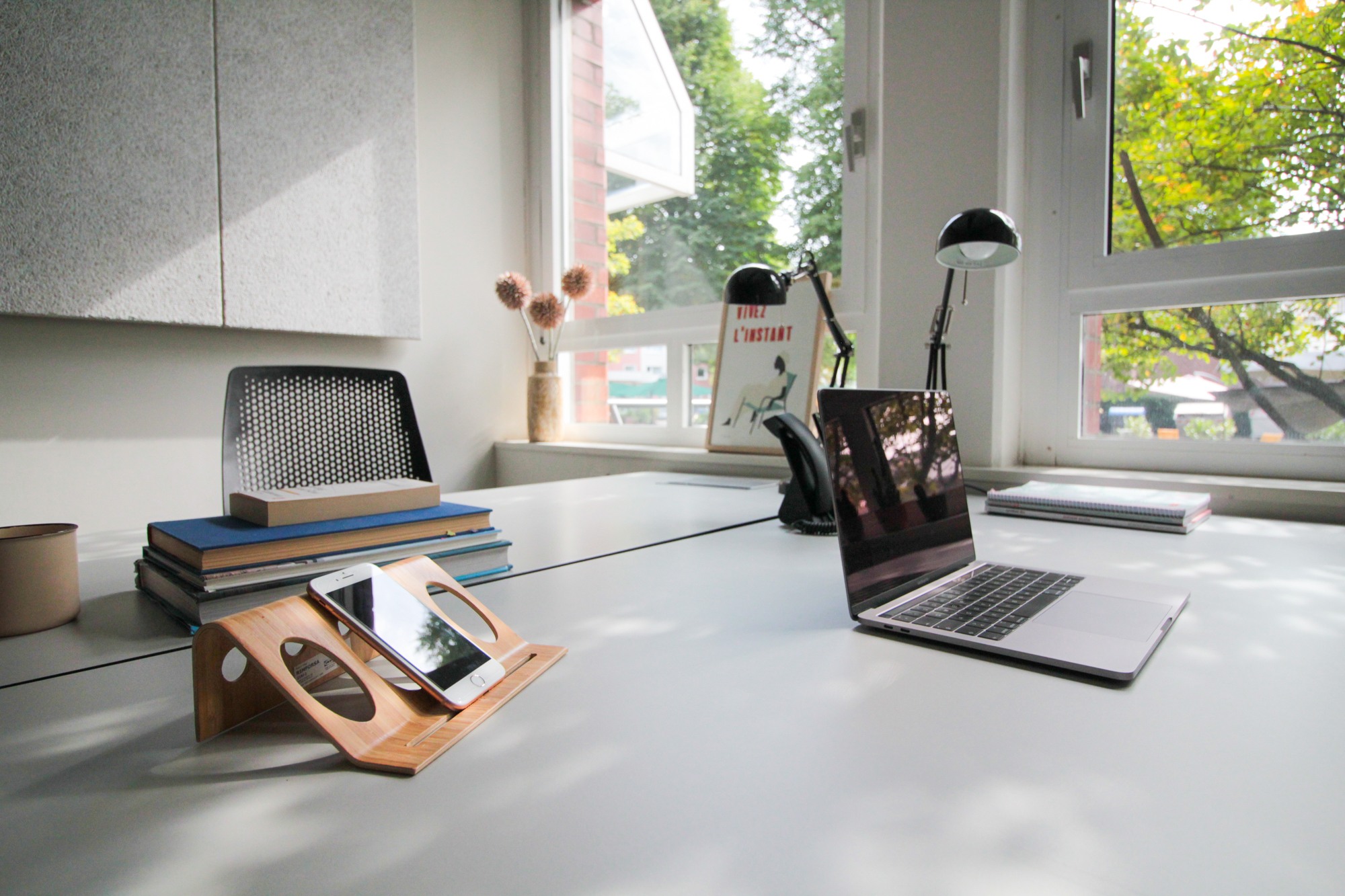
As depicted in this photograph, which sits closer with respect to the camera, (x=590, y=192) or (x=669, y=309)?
(x=669, y=309)

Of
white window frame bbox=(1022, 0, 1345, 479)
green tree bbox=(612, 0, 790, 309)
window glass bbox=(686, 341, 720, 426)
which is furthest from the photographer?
window glass bbox=(686, 341, 720, 426)

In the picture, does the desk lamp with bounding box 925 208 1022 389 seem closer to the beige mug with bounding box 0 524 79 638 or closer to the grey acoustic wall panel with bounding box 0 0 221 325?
the beige mug with bounding box 0 524 79 638

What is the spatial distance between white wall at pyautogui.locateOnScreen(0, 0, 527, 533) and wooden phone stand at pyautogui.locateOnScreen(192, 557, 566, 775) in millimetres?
1772

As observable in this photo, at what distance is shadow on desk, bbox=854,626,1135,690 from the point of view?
0.64m

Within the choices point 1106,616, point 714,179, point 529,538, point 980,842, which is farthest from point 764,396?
point 980,842

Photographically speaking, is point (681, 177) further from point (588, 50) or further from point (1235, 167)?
point (1235, 167)

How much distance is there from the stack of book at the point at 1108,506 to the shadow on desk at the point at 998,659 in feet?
2.35

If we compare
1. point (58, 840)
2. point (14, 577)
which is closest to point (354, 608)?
point (58, 840)

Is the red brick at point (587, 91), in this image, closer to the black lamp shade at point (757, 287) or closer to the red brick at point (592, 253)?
the red brick at point (592, 253)

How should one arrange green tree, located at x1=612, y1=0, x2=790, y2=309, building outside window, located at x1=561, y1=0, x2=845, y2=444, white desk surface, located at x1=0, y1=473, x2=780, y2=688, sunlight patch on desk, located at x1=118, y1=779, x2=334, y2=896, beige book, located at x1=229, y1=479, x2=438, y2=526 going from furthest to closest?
green tree, located at x1=612, y1=0, x2=790, y2=309, building outside window, located at x1=561, y1=0, x2=845, y2=444, beige book, located at x1=229, y1=479, x2=438, y2=526, white desk surface, located at x1=0, y1=473, x2=780, y2=688, sunlight patch on desk, located at x1=118, y1=779, x2=334, y2=896

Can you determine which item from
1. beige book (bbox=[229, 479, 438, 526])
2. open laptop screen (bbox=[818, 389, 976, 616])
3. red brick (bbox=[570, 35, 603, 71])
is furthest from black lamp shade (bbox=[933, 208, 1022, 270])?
red brick (bbox=[570, 35, 603, 71])

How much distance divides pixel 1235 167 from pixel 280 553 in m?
2.08

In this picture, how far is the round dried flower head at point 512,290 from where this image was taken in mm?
2896

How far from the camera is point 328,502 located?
0.86 metres
